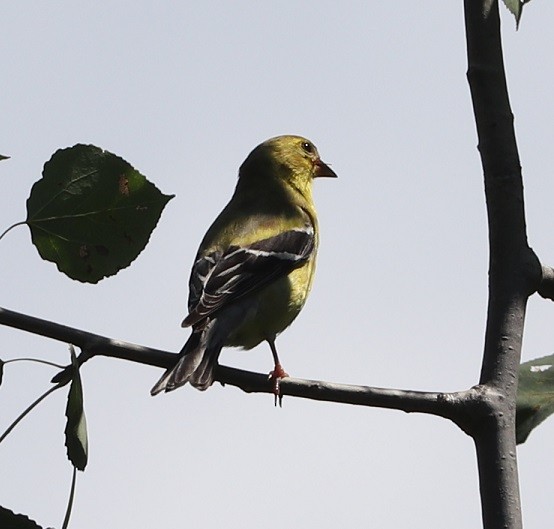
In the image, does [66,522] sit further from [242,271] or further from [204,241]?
[204,241]

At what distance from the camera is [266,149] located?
24.9 ft

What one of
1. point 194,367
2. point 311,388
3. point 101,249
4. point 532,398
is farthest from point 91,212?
point 194,367

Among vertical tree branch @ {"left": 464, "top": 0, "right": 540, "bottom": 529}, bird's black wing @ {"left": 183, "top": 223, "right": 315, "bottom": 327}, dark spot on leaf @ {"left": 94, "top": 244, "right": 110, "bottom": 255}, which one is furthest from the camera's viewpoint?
bird's black wing @ {"left": 183, "top": 223, "right": 315, "bottom": 327}

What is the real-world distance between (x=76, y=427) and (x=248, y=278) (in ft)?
9.76

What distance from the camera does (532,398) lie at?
2568mm

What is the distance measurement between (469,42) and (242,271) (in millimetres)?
2849

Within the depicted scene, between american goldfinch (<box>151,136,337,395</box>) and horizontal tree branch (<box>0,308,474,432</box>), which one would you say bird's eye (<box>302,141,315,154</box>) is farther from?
horizontal tree branch (<box>0,308,474,432</box>)

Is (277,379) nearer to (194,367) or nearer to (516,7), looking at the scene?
(516,7)

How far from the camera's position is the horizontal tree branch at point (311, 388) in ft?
7.07

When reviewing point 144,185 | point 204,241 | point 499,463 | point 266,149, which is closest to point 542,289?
point 499,463

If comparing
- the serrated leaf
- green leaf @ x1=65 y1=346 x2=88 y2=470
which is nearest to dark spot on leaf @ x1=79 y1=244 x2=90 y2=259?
green leaf @ x1=65 y1=346 x2=88 y2=470

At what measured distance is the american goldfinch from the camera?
4.51m

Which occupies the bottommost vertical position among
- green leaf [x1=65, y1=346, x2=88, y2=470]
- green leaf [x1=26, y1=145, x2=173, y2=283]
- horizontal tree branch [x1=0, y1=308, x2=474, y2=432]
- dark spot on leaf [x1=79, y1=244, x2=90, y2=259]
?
green leaf [x1=65, y1=346, x2=88, y2=470]

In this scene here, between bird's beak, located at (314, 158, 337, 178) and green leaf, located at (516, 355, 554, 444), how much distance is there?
16.6 ft
